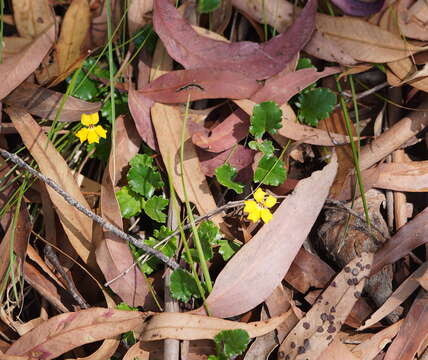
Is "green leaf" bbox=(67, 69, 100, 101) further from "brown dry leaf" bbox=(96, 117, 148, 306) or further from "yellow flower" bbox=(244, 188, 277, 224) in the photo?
"yellow flower" bbox=(244, 188, 277, 224)

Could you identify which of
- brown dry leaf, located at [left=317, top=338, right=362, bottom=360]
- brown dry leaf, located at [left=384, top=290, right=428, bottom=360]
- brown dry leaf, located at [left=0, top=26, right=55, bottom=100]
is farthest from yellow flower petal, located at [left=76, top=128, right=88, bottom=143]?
brown dry leaf, located at [left=384, top=290, right=428, bottom=360]

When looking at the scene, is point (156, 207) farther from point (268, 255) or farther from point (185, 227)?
point (268, 255)

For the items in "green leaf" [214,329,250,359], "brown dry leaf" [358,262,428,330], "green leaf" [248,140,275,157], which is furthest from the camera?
"green leaf" [248,140,275,157]

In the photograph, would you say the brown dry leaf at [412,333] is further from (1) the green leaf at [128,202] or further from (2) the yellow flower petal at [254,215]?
(1) the green leaf at [128,202]

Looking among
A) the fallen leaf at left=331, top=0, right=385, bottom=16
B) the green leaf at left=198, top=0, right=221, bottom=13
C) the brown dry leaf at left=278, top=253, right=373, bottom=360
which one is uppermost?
the green leaf at left=198, top=0, right=221, bottom=13

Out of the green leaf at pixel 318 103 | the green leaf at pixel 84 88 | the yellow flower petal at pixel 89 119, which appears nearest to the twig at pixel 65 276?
the yellow flower petal at pixel 89 119

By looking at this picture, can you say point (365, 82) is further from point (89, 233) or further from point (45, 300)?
point (45, 300)
